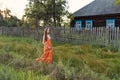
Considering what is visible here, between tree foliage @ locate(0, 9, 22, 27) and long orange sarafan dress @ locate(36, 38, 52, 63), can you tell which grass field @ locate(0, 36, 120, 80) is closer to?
long orange sarafan dress @ locate(36, 38, 52, 63)

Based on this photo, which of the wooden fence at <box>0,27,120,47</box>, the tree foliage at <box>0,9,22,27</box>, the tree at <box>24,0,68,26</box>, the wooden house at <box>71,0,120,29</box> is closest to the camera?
the wooden fence at <box>0,27,120,47</box>

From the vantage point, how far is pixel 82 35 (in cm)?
2456

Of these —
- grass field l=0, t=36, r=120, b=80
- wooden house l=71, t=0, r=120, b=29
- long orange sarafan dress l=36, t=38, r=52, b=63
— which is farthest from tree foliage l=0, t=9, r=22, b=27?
long orange sarafan dress l=36, t=38, r=52, b=63

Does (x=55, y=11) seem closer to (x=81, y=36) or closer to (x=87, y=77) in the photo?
(x=81, y=36)

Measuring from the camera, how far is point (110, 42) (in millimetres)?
21906

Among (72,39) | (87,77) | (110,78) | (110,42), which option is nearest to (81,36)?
(72,39)

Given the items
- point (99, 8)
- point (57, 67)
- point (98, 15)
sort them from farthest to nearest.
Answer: point (99, 8)
point (98, 15)
point (57, 67)

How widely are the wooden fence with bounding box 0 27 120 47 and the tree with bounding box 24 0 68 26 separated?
2.96 meters

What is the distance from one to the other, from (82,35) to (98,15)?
9.13 metres

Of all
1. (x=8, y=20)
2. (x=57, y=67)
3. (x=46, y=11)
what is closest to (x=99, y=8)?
(x=46, y=11)

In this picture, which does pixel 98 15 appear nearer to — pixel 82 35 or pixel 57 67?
pixel 82 35

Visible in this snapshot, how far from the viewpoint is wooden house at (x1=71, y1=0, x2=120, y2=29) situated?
105 feet

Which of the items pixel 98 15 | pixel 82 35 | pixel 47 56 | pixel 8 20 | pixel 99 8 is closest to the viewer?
pixel 47 56

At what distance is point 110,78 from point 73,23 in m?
25.8
